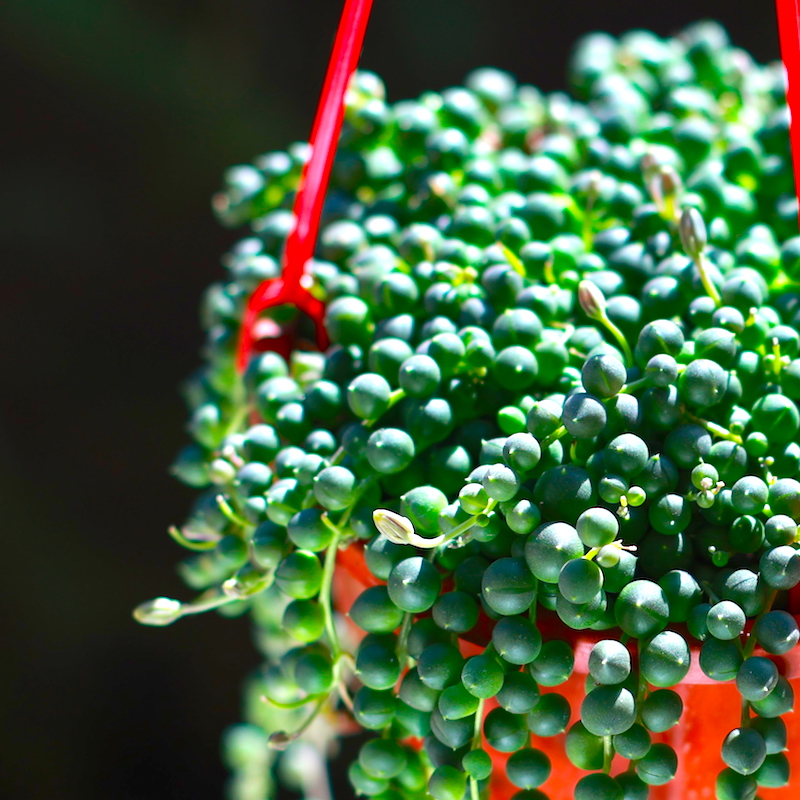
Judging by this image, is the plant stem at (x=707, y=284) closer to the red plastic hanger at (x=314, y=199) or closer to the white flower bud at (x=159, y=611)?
the red plastic hanger at (x=314, y=199)

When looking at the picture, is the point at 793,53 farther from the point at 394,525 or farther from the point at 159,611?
the point at 159,611

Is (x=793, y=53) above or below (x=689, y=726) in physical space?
above

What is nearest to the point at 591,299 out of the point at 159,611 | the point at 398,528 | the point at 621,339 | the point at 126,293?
the point at 621,339

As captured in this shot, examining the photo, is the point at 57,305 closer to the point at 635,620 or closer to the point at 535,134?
the point at 535,134

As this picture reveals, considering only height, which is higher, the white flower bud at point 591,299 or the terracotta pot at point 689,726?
the white flower bud at point 591,299

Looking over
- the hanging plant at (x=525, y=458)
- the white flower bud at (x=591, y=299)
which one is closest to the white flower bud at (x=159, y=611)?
the hanging plant at (x=525, y=458)
